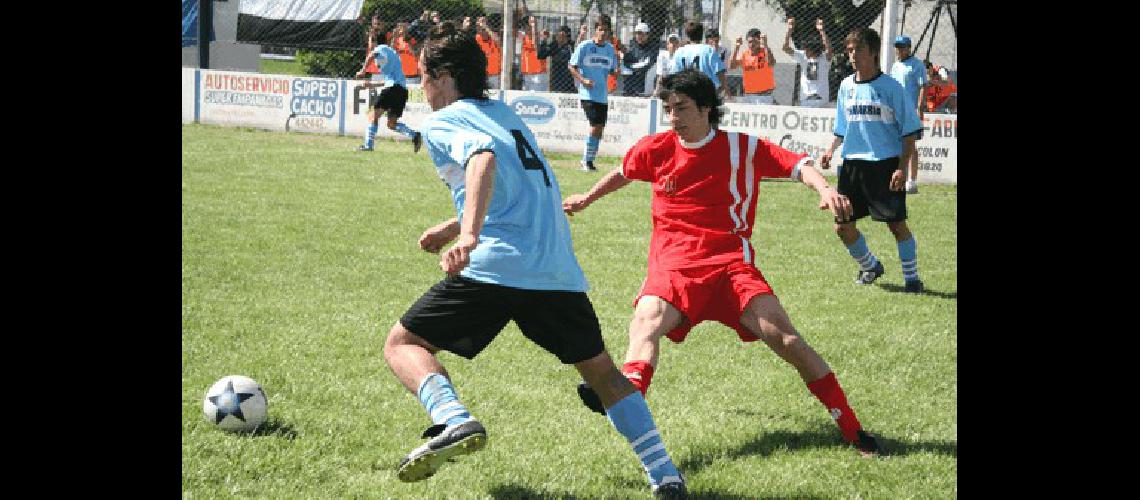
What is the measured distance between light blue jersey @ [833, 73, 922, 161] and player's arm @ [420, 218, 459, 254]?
18.5 feet

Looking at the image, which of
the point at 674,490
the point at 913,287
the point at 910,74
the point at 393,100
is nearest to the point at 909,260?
the point at 913,287

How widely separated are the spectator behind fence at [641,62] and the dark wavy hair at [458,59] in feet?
50.8

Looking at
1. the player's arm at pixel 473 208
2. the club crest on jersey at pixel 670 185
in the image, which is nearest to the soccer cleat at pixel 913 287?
the club crest on jersey at pixel 670 185

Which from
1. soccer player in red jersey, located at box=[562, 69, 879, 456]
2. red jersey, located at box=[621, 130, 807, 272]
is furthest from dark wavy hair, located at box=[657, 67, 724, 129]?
red jersey, located at box=[621, 130, 807, 272]

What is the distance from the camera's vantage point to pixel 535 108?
19.1m

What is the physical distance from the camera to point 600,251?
1003 centimetres

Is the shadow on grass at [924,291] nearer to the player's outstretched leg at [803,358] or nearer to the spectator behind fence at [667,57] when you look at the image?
the player's outstretched leg at [803,358]

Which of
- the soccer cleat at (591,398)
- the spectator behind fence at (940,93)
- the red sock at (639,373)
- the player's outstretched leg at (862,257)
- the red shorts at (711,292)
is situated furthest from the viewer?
the spectator behind fence at (940,93)

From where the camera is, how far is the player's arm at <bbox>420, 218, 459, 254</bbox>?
4098 mm

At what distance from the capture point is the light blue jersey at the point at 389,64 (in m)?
17.5

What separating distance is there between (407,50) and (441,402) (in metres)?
18.2
